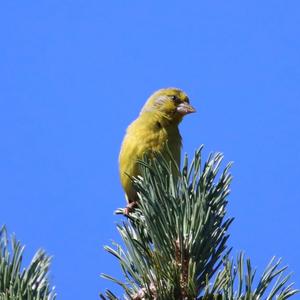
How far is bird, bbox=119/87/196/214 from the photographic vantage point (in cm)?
530

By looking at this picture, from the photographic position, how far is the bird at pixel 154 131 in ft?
17.4

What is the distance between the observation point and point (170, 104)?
6234 mm

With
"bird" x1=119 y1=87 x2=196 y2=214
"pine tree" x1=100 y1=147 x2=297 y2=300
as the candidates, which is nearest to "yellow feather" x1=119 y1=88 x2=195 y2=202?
"bird" x1=119 y1=87 x2=196 y2=214

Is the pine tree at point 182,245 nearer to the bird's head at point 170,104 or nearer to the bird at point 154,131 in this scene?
the bird at point 154,131

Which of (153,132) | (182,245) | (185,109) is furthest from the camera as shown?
(185,109)

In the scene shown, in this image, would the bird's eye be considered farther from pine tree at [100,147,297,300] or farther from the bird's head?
pine tree at [100,147,297,300]

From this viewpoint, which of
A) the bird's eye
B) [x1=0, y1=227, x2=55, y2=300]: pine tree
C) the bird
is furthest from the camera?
the bird's eye

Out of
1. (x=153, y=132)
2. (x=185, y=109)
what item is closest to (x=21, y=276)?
(x=153, y=132)

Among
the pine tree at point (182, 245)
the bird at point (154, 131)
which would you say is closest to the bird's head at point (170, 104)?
the bird at point (154, 131)

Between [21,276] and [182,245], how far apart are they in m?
0.54

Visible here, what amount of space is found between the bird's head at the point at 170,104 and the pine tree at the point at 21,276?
3.71 meters

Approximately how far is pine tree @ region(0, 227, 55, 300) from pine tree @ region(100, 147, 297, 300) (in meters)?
0.23

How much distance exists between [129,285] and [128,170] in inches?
120

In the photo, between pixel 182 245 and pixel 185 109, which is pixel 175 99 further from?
pixel 182 245
